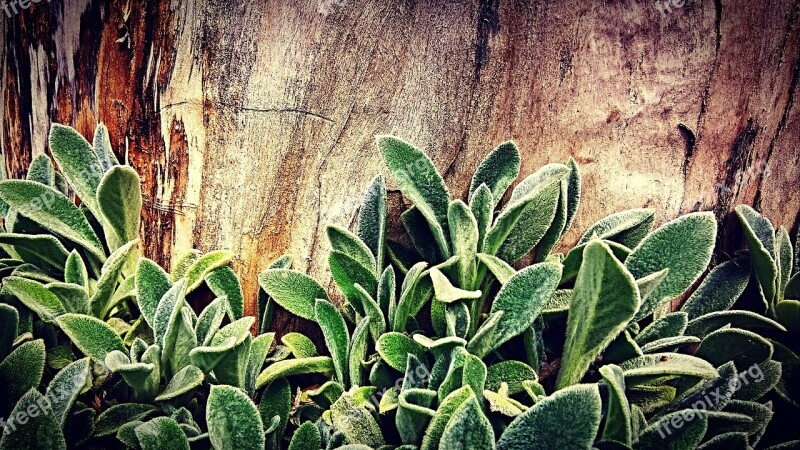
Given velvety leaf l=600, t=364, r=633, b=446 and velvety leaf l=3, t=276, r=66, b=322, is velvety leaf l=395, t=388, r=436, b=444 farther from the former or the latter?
velvety leaf l=3, t=276, r=66, b=322

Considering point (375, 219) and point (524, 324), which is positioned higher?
point (375, 219)

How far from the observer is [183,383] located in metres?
1.04

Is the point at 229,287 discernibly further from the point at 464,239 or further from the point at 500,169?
the point at 500,169

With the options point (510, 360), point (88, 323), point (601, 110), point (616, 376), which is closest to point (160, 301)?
point (88, 323)

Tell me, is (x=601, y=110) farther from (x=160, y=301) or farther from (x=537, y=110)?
(x=160, y=301)

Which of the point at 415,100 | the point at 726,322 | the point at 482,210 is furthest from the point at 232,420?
the point at 726,322

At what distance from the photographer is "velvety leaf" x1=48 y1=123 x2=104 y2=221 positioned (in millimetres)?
1276

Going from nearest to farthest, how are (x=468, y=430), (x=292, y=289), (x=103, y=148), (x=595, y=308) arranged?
(x=468, y=430) → (x=595, y=308) → (x=292, y=289) → (x=103, y=148)

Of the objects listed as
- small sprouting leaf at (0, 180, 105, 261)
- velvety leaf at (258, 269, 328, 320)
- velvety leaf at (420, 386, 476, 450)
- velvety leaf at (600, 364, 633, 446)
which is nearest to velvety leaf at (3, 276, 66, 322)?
small sprouting leaf at (0, 180, 105, 261)

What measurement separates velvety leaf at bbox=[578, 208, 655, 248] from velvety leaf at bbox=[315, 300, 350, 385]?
499mm

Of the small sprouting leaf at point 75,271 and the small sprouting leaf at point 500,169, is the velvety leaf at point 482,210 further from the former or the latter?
the small sprouting leaf at point 75,271

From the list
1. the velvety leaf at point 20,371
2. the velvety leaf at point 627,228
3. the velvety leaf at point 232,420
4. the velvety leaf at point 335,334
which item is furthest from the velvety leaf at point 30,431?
the velvety leaf at point 627,228

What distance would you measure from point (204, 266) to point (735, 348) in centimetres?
100

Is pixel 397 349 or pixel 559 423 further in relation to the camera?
pixel 397 349
